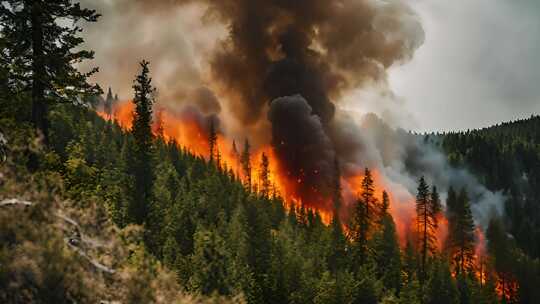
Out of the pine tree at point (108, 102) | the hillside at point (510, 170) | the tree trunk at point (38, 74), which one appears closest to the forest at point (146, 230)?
the tree trunk at point (38, 74)

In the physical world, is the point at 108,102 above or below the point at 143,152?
above

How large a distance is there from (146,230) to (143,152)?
106 feet

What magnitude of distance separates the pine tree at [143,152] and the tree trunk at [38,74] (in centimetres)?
2518

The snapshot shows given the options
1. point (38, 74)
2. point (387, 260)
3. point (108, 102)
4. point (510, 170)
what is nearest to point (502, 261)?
point (387, 260)

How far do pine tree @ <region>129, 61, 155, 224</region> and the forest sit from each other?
11 centimetres

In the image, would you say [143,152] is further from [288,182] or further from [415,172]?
[415,172]

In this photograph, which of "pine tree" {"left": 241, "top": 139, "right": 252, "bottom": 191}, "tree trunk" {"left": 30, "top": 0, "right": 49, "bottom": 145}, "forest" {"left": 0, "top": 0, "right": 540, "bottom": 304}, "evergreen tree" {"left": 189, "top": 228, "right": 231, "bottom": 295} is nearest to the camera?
"forest" {"left": 0, "top": 0, "right": 540, "bottom": 304}

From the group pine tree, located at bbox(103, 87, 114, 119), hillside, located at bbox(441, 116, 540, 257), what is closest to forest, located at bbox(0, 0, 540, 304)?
hillside, located at bbox(441, 116, 540, 257)

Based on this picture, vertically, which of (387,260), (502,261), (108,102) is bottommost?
(387,260)

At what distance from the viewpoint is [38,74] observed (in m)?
15.9

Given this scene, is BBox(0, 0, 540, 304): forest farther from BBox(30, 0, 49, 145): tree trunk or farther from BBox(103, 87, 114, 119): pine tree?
BBox(103, 87, 114, 119): pine tree

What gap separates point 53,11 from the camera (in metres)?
16.2

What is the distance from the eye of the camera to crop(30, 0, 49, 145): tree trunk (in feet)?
51.8

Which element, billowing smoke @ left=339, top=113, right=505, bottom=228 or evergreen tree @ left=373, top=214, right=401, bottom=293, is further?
billowing smoke @ left=339, top=113, right=505, bottom=228
